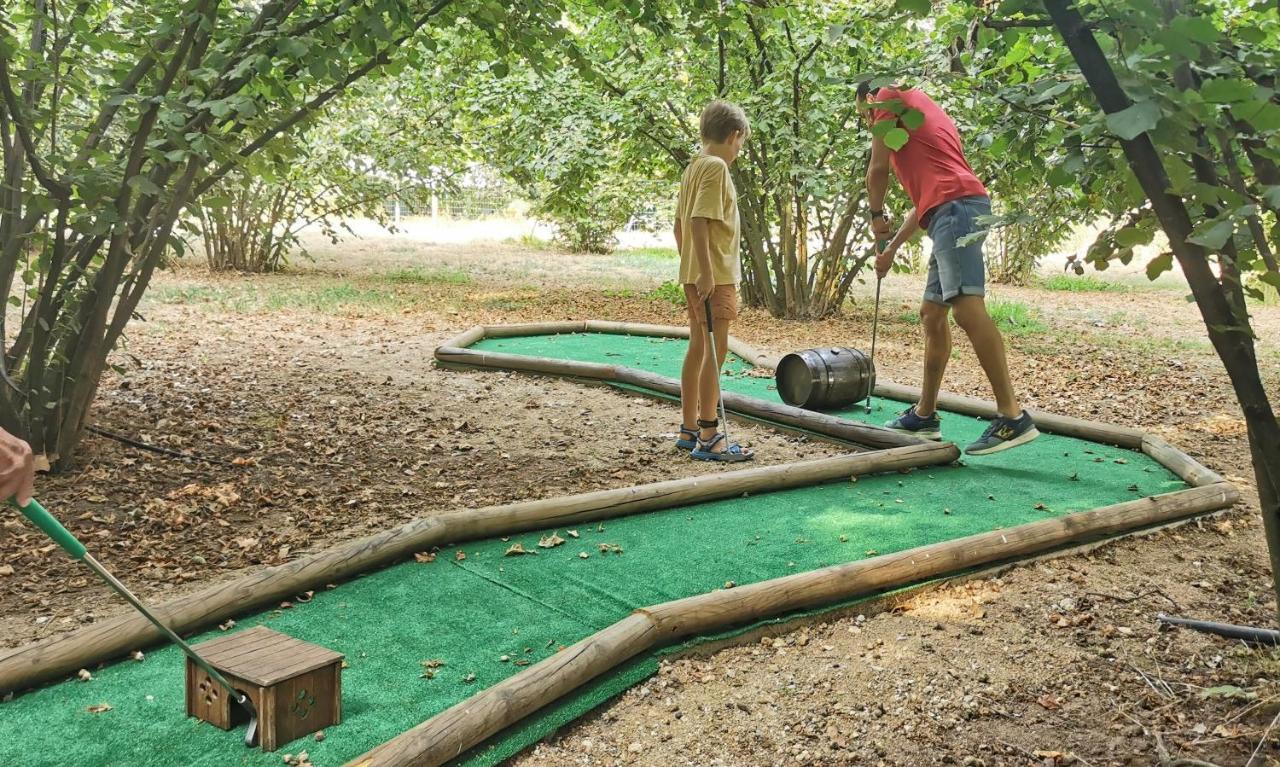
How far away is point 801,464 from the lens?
4.56 metres

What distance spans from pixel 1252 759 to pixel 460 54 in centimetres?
864

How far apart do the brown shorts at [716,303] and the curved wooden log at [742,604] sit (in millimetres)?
1774

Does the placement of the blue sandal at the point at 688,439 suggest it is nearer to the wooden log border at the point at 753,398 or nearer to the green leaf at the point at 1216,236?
the wooden log border at the point at 753,398

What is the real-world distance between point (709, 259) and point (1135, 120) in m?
3.15

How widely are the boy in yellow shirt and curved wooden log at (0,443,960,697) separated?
0.59 metres

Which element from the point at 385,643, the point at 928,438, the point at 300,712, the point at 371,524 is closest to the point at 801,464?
the point at 928,438

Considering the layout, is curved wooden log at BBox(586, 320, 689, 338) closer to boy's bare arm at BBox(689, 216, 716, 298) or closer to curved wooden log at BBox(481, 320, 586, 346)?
curved wooden log at BBox(481, 320, 586, 346)

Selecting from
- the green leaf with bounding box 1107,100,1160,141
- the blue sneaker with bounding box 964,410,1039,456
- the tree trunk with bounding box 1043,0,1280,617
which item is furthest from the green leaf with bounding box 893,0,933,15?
the blue sneaker with bounding box 964,410,1039,456

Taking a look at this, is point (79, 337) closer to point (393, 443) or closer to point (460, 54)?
point (393, 443)

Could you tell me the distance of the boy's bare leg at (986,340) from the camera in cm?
473

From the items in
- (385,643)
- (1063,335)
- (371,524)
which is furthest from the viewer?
(1063,335)

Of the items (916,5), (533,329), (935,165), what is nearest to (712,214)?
(935,165)

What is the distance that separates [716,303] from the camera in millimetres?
4934

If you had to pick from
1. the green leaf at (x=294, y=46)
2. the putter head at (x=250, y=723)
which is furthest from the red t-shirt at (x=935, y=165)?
the putter head at (x=250, y=723)
